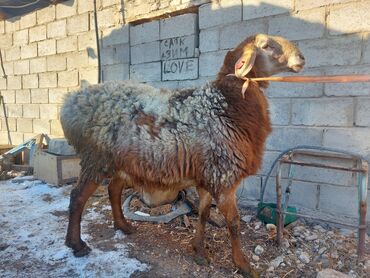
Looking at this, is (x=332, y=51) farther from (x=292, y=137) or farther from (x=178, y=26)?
(x=178, y=26)

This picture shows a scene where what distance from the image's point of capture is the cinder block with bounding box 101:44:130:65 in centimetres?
561

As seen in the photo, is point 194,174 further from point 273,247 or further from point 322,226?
point 322,226

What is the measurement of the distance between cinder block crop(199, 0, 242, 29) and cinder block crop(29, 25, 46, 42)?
368cm

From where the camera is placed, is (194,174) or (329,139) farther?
(329,139)

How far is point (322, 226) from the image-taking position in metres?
3.79

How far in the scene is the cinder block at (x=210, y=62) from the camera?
4.53 m

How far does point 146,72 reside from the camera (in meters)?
5.39

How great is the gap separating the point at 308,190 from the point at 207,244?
4.53 ft

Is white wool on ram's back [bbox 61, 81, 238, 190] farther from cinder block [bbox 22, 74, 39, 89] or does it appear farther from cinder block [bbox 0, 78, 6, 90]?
cinder block [bbox 0, 78, 6, 90]

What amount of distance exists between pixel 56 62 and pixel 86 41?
3.10ft

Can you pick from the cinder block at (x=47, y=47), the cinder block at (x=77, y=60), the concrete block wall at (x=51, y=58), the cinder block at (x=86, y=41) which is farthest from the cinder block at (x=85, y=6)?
the cinder block at (x=47, y=47)

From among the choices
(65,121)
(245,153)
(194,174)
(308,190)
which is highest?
(65,121)

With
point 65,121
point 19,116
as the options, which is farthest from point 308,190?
point 19,116

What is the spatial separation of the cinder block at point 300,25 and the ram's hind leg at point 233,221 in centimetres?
206
